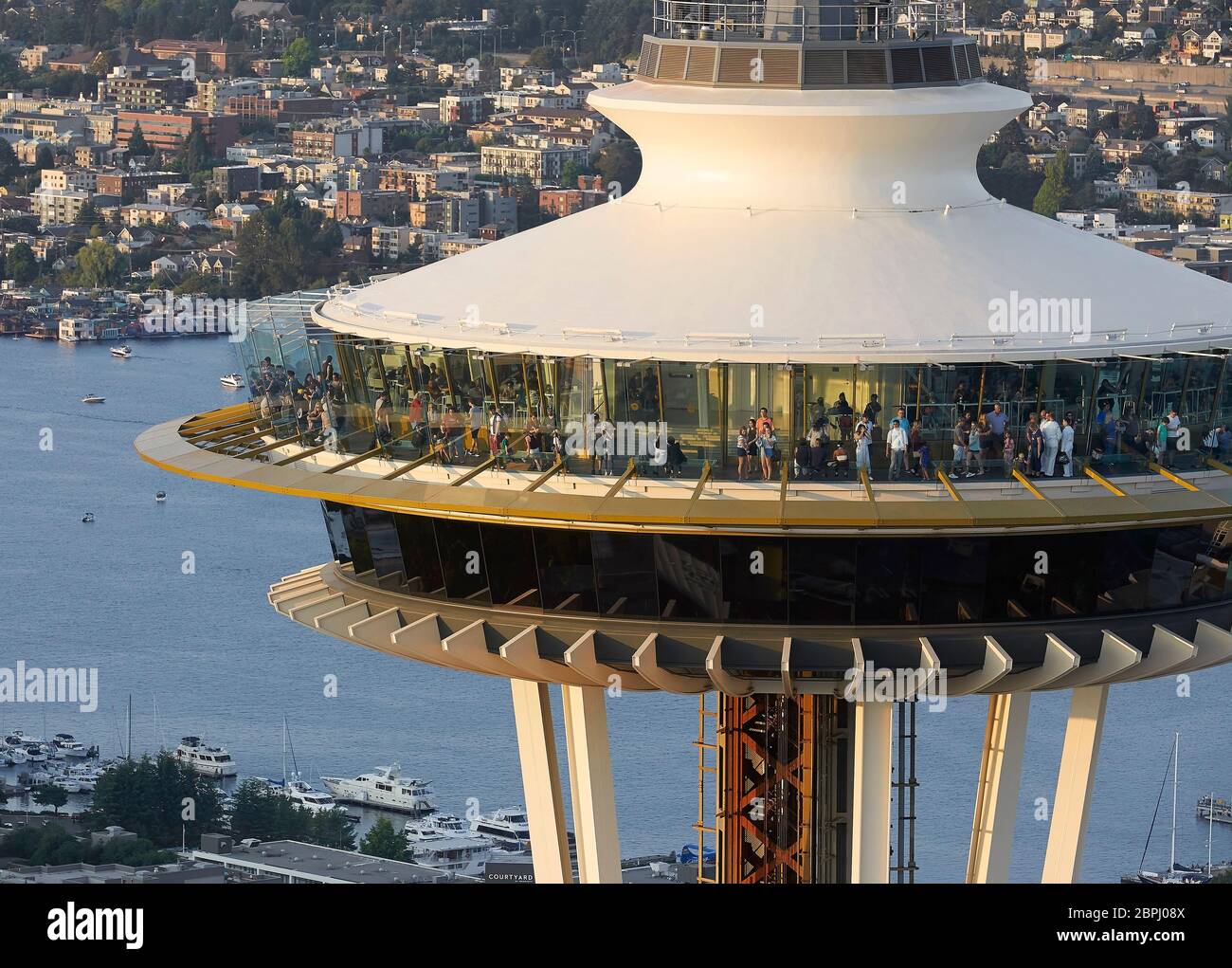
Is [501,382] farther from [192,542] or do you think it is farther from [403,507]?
[192,542]

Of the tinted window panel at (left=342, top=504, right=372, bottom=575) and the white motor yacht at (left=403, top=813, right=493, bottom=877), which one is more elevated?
the tinted window panel at (left=342, top=504, right=372, bottom=575)

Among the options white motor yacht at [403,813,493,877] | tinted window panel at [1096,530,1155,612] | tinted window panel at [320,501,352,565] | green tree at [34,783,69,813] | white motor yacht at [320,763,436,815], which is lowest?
green tree at [34,783,69,813]

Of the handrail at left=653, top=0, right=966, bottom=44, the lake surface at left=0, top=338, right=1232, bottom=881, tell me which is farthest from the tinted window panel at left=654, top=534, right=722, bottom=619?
the lake surface at left=0, top=338, right=1232, bottom=881

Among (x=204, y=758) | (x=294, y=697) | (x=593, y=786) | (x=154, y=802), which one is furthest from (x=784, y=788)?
(x=294, y=697)

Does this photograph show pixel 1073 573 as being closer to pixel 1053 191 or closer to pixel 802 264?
pixel 802 264

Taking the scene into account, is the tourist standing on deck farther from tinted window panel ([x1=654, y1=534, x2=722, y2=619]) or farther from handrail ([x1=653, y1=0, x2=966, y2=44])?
handrail ([x1=653, y1=0, x2=966, y2=44])

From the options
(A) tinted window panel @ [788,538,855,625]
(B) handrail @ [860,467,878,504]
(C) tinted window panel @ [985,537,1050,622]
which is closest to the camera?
(B) handrail @ [860,467,878,504]

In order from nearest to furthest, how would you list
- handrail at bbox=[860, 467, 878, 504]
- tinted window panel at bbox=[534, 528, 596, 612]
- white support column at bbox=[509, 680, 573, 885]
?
handrail at bbox=[860, 467, 878, 504], tinted window panel at bbox=[534, 528, 596, 612], white support column at bbox=[509, 680, 573, 885]
